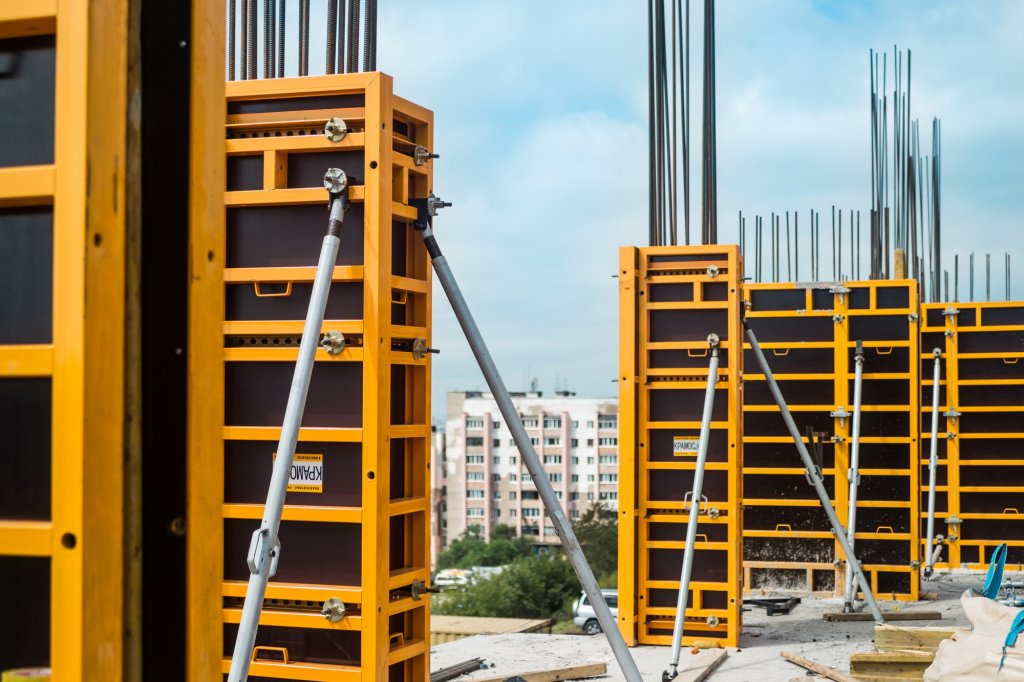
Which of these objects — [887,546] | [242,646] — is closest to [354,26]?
[242,646]

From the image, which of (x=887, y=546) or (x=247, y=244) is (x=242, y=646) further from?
(x=887, y=546)

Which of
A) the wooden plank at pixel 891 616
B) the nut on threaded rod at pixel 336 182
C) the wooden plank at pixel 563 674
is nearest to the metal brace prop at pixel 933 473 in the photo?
the wooden plank at pixel 891 616

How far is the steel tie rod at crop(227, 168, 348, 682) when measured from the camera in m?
4.42

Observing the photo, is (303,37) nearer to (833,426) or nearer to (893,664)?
(893,664)

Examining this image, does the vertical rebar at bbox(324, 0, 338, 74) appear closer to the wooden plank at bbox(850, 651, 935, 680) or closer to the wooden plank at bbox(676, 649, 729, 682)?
the wooden plank at bbox(676, 649, 729, 682)

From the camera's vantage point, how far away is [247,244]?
541 cm

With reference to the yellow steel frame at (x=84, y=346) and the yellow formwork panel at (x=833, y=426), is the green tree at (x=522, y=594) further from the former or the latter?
the yellow steel frame at (x=84, y=346)

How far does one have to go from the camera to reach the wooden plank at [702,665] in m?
7.91

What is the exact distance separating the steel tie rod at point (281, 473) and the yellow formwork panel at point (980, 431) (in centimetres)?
1156

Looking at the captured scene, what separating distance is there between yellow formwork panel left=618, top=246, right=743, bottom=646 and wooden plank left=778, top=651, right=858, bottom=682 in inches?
21.9

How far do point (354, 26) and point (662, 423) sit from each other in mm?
4510

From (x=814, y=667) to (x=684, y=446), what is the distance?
81.1 inches

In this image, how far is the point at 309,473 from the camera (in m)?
5.27

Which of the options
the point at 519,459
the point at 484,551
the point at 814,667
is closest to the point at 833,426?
the point at 814,667
